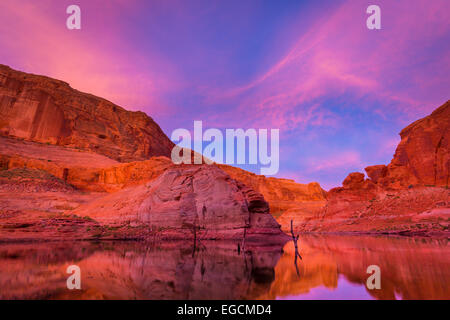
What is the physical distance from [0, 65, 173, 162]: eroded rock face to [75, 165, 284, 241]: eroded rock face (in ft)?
163

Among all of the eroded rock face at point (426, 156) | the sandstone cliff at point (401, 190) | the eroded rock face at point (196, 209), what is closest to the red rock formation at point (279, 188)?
the sandstone cliff at point (401, 190)

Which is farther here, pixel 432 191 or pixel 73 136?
pixel 73 136

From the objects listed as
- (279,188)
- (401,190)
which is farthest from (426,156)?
(279,188)

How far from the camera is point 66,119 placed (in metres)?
67.0

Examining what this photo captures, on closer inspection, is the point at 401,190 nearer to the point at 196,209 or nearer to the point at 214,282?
the point at 196,209

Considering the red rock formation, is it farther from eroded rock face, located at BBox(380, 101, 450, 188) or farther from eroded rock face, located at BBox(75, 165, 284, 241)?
eroded rock face, located at BBox(75, 165, 284, 241)

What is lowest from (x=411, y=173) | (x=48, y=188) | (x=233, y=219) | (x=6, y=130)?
(x=233, y=219)

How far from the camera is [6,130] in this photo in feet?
185

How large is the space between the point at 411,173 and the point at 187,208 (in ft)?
151

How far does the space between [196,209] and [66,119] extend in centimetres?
6348

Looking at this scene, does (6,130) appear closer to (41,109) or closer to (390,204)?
(41,109)

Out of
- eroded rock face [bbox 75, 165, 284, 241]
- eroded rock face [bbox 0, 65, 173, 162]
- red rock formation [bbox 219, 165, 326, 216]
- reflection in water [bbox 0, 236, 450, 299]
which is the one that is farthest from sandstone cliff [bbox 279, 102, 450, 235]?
eroded rock face [bbox 0, 65, 173, 162]
